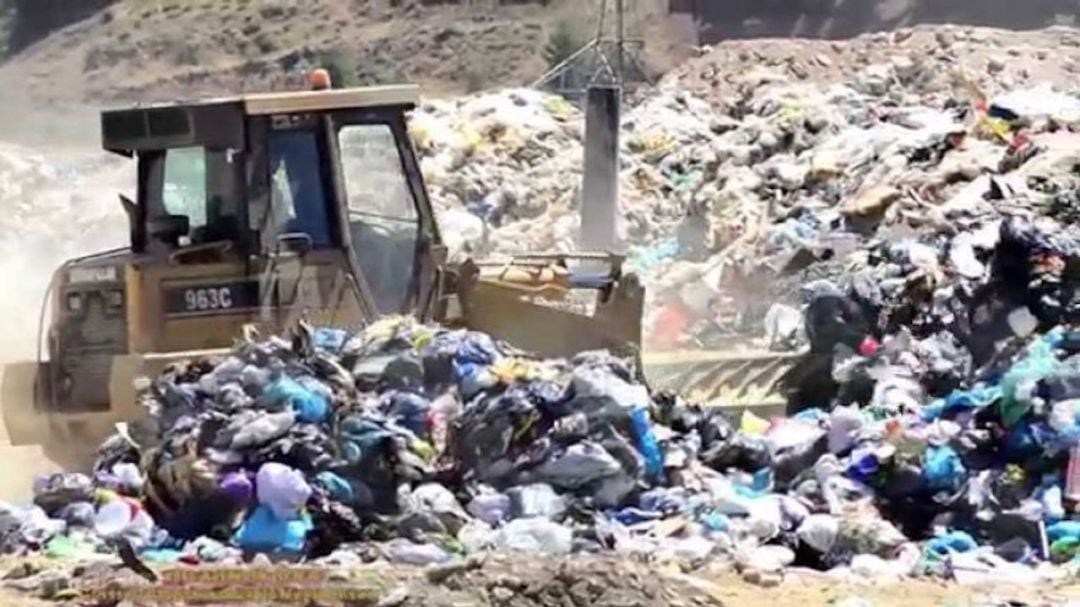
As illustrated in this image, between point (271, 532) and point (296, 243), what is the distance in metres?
2.19

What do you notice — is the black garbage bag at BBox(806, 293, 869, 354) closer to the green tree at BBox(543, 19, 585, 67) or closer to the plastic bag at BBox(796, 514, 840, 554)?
the plastic bag at BBox(796, 514, 840, 554)

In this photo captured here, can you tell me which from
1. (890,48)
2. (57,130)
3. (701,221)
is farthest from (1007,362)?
(57,130)

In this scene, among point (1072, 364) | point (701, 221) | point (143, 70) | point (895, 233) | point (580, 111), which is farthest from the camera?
point (143, 70)

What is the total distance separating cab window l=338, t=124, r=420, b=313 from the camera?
1080 cm

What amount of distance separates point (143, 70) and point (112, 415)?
4465cm

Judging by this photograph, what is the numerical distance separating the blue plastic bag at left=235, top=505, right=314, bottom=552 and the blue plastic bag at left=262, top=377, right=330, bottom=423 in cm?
58

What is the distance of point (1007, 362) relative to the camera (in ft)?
36.0

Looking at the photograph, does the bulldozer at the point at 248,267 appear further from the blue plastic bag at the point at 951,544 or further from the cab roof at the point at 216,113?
the blue plastic bag at the point at 951,544

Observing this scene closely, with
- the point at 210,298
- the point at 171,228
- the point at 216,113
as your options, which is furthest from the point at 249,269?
the point at 216,113

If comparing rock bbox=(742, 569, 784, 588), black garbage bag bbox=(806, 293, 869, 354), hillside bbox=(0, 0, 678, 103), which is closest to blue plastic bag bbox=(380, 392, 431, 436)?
rock bbox=(742, 569, 784, 588)

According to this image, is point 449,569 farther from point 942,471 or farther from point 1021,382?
point 1021,382

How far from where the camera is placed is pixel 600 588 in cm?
729

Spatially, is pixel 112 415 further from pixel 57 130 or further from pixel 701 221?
pixel 57 130

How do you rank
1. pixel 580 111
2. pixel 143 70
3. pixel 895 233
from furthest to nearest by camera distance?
pixel 143 70
pixel 580 111
pixel 895 233
